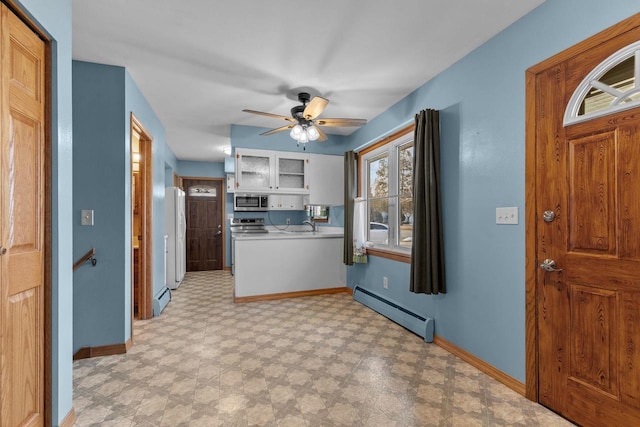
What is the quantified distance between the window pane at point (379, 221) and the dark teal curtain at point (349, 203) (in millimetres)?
263

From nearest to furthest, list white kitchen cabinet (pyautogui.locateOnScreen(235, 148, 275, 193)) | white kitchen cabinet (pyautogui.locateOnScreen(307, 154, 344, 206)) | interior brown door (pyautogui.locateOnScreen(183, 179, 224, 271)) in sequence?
white kitchen cabinet (pyautogui.locateOnScreen(235, 148, 275, 193)) < white kitchen cabinet (pyautogui.locateOnScreen(307, 154, 344, 206)) < interior brown door (pyautogui.locateOnScreen(183, 179, 224, 271))

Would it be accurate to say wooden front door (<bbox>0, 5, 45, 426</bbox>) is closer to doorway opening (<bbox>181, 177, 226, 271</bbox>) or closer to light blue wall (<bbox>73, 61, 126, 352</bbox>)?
light blue wall (<bbox>73, 61, 126, 352</bbox>)

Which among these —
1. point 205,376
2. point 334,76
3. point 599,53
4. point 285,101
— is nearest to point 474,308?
point 599,53

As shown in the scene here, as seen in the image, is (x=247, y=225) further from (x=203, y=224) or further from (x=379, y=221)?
(x=379, y=221)

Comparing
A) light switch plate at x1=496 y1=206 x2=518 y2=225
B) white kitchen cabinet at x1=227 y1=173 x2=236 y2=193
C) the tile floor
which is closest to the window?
the tile floor

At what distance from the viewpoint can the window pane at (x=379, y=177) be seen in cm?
398

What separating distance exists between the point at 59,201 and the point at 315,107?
209 cm

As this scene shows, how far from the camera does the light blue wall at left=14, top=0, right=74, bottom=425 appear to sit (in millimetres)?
1582

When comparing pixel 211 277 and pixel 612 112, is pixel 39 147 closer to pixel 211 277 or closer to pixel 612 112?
pixel 612 112

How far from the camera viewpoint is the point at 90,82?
8.70ft

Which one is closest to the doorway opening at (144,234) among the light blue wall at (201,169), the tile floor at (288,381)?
the tile floor at (288,381)

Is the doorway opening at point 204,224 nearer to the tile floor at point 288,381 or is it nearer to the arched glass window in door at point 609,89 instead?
the tile floor at point 288,381

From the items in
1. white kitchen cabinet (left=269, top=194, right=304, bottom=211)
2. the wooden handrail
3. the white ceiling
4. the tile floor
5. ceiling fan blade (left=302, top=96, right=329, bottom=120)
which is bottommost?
the tile floor

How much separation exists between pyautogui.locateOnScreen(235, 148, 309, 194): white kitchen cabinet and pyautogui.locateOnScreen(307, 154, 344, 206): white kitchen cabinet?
0.34ft
